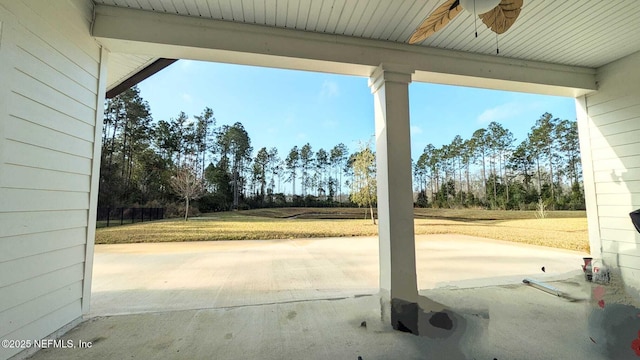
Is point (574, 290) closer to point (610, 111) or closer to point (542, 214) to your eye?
point (610, 111)

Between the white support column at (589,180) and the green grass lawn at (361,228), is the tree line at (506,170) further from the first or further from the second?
the white support column at (589,180)

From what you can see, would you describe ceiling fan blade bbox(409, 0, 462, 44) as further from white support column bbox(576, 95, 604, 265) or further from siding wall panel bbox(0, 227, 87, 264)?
white support column bbox(576, 95, 604, 265)

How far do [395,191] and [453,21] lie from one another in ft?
4.49

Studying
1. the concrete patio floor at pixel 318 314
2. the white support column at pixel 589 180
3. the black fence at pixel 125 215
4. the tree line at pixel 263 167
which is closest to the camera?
the concrete patio floor at pixel 318 314

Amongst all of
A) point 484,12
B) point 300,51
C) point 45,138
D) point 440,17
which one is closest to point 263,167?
point 300,51

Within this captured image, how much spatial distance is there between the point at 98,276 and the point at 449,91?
31.7ft

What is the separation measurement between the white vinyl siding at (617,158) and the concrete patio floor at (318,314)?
0.48 meters

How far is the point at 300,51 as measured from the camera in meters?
2.00

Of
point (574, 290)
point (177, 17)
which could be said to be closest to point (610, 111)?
point (574, 290)

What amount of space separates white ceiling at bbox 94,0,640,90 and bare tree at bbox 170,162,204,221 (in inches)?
262

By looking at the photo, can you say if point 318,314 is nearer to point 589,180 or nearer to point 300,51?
point 300,51

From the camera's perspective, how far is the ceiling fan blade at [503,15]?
1.24 m

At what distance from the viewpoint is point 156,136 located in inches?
358

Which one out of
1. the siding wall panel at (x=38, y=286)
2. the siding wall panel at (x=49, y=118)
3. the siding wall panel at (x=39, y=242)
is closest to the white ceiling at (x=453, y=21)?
the siding wall panel at (x=49, y=118)
